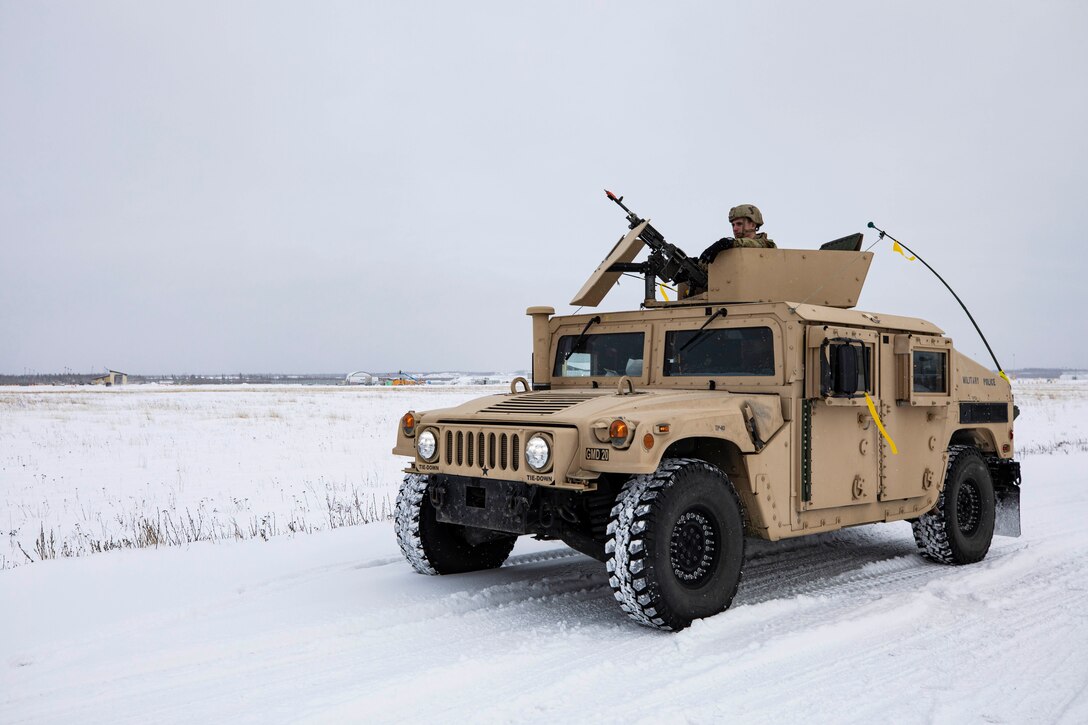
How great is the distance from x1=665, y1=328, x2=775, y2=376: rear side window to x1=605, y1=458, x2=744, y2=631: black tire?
967 mm

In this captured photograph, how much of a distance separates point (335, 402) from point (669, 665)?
31070 mm

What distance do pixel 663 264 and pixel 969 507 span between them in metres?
3.38

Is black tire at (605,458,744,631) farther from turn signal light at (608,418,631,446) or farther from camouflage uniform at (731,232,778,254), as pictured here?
camouflage uniform at (731,232,778,254)

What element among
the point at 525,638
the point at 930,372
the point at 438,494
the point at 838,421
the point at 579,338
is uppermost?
the point at 579,338

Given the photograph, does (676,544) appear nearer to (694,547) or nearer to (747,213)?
(694,547)

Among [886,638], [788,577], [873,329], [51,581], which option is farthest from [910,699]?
[51,581]

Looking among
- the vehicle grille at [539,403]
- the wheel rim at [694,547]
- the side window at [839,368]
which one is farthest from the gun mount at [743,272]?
the wheel rim at [694,547]

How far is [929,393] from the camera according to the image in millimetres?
6859

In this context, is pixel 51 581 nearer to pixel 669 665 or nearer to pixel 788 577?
pixel 669 665

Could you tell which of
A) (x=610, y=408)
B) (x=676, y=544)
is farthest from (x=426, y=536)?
(x=676, y=544)

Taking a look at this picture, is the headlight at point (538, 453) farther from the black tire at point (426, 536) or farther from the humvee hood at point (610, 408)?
the black tire at point (426, 536)

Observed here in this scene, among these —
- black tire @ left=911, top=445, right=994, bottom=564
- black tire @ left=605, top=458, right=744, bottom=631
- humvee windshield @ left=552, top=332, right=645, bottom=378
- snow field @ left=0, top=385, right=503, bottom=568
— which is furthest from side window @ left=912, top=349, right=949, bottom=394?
snow field @ left=0, top=385, right=503, bottom=568

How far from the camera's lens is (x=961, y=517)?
7.32 metres

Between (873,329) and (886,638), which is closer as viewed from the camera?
(886,638)
